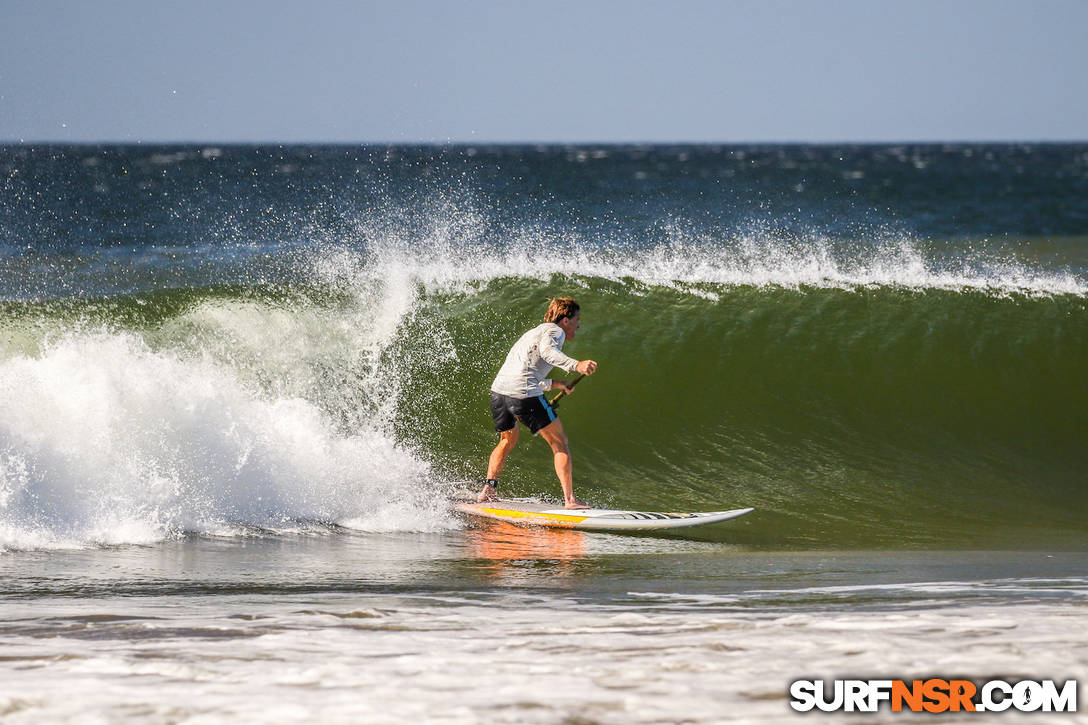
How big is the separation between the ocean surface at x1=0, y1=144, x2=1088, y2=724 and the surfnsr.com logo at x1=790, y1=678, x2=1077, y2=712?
2.6 inches

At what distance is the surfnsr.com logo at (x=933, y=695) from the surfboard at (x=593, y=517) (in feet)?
11.6

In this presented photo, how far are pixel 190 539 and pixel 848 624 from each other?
3.76 m

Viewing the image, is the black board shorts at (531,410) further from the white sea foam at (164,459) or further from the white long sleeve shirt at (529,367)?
the white sea foam at (164,459)

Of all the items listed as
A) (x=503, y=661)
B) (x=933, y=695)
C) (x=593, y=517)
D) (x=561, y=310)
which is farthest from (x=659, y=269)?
(x=933, y=695)

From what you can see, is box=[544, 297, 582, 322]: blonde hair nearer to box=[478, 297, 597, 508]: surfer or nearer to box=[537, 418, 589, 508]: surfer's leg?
box=[478, 297, 597, 508]: surfer

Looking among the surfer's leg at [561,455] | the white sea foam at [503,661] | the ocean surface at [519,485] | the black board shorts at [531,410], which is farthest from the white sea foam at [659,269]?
the white sea foam at [503,661]

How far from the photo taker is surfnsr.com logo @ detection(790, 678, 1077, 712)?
2.79 m

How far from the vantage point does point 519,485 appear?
7.55 metres

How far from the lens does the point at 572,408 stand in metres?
8.77

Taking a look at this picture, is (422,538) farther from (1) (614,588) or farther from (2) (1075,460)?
(2) (1075,460)

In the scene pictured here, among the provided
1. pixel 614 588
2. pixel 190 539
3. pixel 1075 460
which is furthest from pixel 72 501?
pixel 1075 460

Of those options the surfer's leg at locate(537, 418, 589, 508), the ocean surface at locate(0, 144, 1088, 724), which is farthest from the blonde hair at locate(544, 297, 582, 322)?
the ocean surface at locate(0, 144, 1088, 724)

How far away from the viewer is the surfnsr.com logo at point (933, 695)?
279 centimetres

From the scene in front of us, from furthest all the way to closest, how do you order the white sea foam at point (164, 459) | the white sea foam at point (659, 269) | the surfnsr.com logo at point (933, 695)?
the white sea foam at point (659, 269) → the white sea foam at point (164, 459) → the surfnsr.com logo at point (933, 695)
